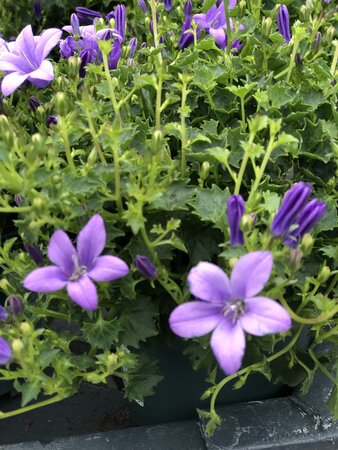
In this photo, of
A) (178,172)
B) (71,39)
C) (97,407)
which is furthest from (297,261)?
(97,407)

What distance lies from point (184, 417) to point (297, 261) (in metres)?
0.60

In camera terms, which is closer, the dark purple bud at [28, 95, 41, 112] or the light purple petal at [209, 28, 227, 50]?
the dark purple bud at [28, 95, 41, 112]

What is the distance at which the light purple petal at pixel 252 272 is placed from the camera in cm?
76

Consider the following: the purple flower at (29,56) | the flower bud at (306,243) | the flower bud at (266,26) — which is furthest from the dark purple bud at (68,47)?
the flower bud at (306,243)

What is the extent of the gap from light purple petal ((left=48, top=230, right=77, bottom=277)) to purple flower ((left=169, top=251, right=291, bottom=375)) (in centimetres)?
17

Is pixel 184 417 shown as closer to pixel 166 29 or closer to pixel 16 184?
pixel 16 184

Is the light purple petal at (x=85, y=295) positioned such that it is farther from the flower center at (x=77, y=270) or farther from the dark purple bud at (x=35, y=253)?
the dark purple bud at (x=35, y=253)

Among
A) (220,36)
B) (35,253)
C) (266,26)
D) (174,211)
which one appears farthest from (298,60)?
(35,253)

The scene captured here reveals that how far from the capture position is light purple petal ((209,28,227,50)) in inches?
54.6

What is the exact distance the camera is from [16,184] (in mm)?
891

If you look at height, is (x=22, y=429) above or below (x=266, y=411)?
below

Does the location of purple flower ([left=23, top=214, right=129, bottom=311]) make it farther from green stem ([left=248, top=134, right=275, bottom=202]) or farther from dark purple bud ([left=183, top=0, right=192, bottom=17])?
dark purple bud ([left=183, top=0, right=192, bottom=17])

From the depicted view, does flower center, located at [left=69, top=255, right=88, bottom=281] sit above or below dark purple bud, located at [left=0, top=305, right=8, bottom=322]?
above

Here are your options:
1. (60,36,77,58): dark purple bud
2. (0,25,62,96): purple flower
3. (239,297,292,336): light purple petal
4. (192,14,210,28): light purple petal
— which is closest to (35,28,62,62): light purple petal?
(0,25,62,96): purple flower
